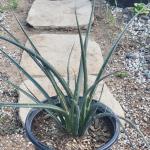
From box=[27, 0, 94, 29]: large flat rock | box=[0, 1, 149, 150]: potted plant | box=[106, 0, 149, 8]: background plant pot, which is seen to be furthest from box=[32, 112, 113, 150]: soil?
box=[106, 0, 149, 8]: background plant pot

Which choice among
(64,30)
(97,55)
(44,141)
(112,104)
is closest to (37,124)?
(44,141)

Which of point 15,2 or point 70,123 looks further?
point 15,2

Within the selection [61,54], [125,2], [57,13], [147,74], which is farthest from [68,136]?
[125,2]

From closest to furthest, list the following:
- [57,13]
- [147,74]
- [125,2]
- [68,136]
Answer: [68,136], [147,74], [57,13], [125,2]

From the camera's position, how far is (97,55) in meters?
3.61

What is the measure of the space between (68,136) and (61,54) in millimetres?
1452

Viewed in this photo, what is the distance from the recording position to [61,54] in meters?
3.61

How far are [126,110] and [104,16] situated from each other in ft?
4.68

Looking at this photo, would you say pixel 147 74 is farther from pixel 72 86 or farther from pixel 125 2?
pixel 125 2

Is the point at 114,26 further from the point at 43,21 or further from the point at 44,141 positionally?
the point at 44,141

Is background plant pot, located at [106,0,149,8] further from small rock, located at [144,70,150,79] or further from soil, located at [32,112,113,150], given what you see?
soil, located at [32,112,113,150]

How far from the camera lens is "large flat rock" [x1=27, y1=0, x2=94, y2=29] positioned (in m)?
4.01

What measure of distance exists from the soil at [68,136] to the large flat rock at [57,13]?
5.85 ft

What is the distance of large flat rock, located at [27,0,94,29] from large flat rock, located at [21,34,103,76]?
7.7 inches
